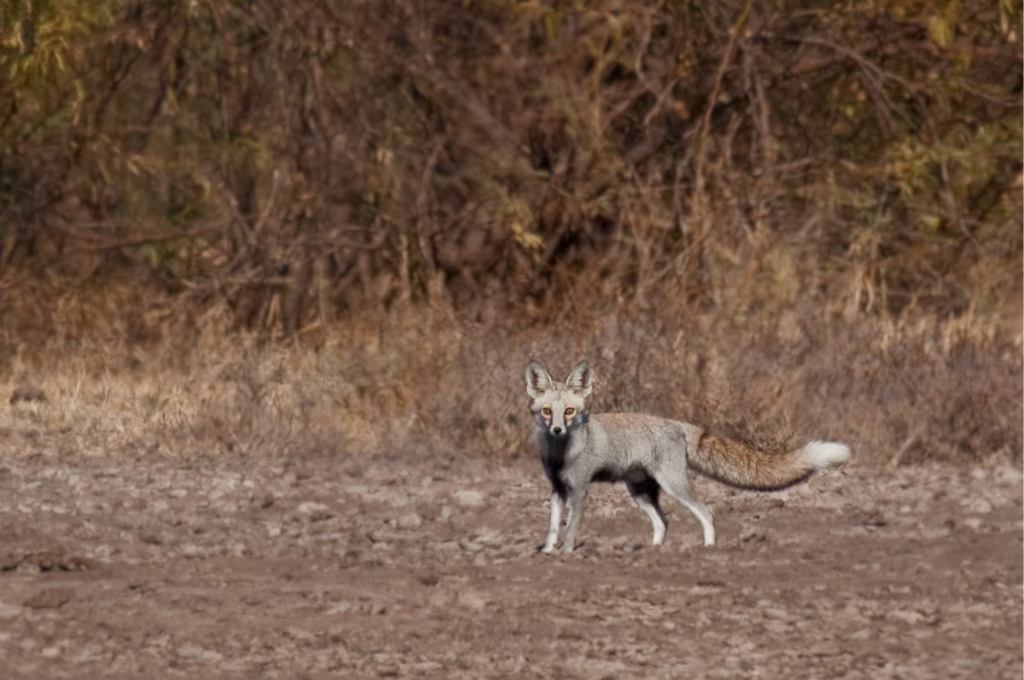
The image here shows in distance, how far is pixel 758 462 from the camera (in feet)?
27.0

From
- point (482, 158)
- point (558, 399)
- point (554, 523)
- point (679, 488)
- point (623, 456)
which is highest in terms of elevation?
point (482, 158)

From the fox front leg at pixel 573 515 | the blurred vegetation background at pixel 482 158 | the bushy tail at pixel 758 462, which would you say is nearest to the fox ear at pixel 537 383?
the fox front leg at pixel 573 515

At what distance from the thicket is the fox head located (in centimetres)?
509

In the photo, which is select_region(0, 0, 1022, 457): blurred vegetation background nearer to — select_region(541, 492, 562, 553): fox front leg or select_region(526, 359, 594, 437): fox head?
select_region(541, 492, 562, 553): fox front leg

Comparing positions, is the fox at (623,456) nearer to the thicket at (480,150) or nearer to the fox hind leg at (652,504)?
the fox hind leg at (652,504)

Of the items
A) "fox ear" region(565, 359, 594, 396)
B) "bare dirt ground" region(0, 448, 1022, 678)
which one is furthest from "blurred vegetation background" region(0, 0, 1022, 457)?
"fox ear" region(565, 359, 594, 396)

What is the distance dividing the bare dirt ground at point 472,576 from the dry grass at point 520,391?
33 cm

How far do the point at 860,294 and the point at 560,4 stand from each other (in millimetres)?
2435

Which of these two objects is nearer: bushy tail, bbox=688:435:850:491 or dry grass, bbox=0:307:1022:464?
bushy tail, bbox=688:435:850:491

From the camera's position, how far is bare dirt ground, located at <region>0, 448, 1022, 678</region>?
6.41 meters

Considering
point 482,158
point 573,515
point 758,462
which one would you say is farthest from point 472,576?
A: point 482,158

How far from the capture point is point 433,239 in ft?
43.8

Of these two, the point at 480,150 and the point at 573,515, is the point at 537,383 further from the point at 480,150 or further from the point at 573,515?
the point at 480,150

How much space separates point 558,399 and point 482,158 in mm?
5862
